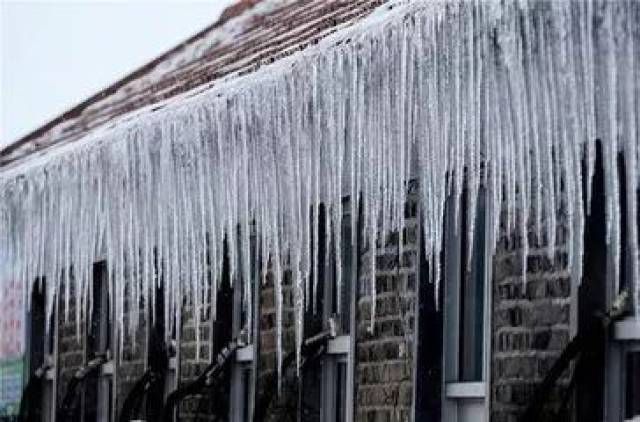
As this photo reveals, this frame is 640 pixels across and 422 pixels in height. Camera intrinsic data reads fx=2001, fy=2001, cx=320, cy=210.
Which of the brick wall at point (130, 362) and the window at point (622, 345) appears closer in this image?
the window at point (622, 345)

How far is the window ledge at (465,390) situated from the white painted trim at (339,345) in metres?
1.11

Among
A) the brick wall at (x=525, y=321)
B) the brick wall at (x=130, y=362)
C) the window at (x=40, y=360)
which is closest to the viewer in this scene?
the brick wall at (x=525, y=321)

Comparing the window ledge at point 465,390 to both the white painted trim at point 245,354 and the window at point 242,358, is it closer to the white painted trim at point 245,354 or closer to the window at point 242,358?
the window at point 242,358

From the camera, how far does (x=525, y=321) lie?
906cm

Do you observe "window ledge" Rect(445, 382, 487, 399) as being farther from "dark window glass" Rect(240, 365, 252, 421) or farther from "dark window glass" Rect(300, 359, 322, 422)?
"dark window glass" Rect(240, 365, 252, 421)

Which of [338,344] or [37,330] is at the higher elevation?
[37,330]

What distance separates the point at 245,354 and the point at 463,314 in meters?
3.09

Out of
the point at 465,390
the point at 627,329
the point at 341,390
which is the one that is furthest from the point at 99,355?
the point at 627,329

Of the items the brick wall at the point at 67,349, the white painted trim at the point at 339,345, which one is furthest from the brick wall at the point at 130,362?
the white painted trim at the point at 339,345

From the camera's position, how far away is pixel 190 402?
13.2 meters

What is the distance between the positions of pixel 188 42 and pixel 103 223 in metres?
3.14

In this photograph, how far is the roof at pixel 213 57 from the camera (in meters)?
10.9

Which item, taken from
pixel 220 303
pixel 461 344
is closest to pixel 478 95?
pixel 461 344

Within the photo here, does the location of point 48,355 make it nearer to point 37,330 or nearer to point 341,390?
point 37,330
